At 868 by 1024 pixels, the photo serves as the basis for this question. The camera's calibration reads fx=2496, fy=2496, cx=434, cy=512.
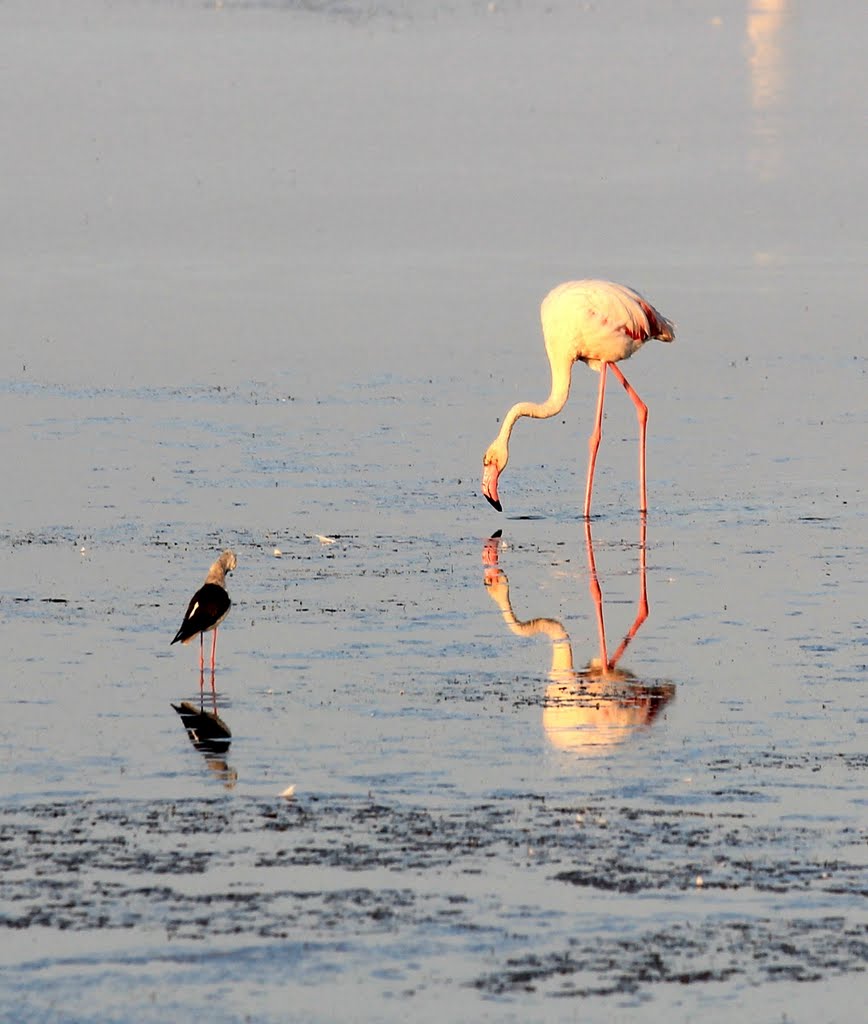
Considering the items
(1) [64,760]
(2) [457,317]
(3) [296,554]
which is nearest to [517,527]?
(3) [296,554]

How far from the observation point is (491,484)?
18.3 m

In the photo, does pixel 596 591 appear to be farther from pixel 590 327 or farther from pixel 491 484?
pixel 590 327

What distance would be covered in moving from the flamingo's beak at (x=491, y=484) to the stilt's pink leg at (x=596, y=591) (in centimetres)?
67

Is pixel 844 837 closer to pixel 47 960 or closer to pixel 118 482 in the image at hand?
pixel 47 960

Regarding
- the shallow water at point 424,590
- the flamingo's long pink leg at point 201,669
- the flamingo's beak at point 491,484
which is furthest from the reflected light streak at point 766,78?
the flamingo's long pink leg at point 201,669

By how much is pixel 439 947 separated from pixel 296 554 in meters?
7.54

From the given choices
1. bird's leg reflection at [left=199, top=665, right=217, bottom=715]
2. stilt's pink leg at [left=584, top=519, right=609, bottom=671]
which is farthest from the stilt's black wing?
stilt's pink leg at [left=584, top=519, right=609, bottom=671]

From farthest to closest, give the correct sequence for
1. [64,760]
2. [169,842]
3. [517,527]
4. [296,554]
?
[517,527] < [296,554] < [64,760] < [169,842]

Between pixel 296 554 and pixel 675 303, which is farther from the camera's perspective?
pixel 675 303

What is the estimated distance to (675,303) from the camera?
26.7 metres

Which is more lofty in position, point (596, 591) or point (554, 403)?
point (554, 403)

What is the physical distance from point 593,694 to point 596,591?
9.19 feet

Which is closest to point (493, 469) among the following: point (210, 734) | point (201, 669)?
point (201, 669)

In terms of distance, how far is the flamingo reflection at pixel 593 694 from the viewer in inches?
477
